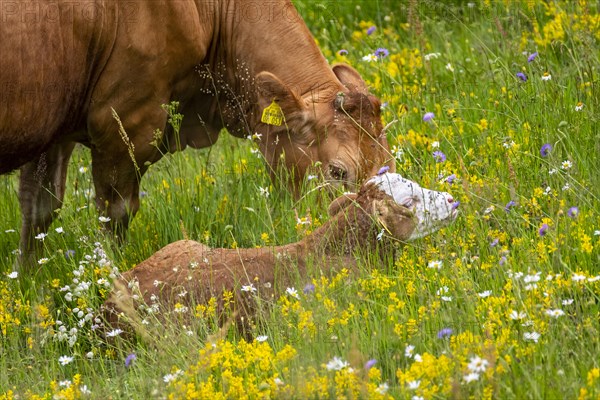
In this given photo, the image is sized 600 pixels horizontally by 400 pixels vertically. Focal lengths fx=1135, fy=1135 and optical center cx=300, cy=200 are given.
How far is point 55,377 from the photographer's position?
4.86 metres

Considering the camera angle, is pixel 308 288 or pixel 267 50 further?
pixel 267 50

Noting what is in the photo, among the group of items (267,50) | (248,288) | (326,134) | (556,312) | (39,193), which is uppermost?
(556,312)

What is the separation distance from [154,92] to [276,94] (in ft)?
2.29

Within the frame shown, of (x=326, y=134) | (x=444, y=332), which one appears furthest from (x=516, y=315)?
(x=326, y=134)

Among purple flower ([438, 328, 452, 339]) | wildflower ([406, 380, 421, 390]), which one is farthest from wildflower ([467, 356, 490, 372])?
purple flower ([438, 328, 452, 339])

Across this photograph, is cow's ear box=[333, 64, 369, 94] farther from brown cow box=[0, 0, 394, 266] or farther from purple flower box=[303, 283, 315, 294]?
purple flower box=[303, 283, 315, 294]

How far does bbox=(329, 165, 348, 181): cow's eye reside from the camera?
6387mm

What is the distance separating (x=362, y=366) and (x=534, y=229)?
1.64 meters

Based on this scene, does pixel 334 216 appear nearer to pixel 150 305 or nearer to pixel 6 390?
pixel 150 305

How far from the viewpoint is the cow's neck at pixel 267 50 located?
686 cm

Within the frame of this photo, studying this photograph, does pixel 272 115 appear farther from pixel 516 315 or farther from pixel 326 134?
pixel 516 315

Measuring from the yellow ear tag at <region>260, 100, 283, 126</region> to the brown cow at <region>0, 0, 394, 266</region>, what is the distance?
14 mm

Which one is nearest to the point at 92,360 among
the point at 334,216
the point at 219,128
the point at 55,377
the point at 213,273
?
the point at 55,377

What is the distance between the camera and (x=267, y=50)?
689 centimetres
